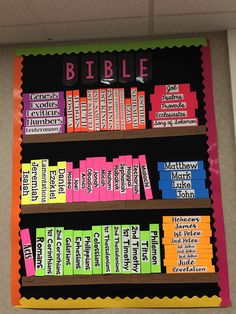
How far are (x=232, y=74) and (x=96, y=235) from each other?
1113 mm

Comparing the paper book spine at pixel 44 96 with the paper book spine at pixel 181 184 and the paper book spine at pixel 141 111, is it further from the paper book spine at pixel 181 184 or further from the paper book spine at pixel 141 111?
the paper book spine at pixel 181 184

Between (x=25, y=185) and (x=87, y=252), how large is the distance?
0.49m

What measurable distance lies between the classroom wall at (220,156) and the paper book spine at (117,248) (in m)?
0.21

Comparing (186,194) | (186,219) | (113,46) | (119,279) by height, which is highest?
(113,46)

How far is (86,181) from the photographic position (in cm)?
206

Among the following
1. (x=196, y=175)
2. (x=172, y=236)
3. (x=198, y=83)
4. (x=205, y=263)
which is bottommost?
(x=205, y=263)

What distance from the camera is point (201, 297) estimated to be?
6.28ft

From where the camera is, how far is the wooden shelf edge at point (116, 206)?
199cm

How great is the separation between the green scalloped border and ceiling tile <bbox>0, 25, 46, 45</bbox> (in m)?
0.05

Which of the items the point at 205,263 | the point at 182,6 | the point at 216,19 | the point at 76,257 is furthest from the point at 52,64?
the point at 205,263

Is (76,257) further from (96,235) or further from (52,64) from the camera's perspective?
(52,64)

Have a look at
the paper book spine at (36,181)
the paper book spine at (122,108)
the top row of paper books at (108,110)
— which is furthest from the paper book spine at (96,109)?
the paper book spine at (36,181)

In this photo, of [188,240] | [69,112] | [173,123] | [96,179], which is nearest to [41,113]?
[69,112]

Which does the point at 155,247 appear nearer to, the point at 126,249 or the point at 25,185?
the point at 126,249
